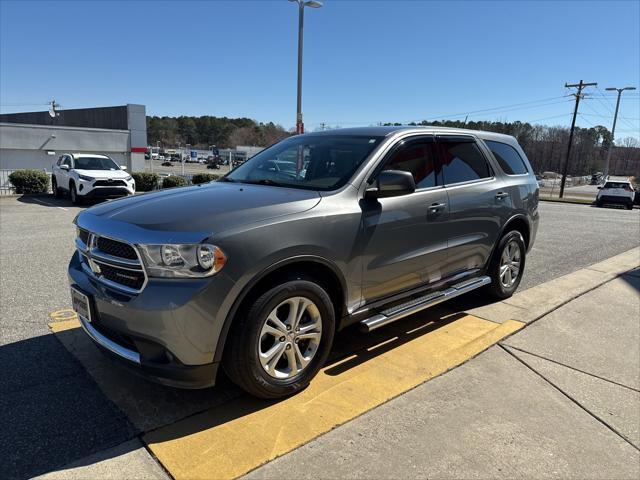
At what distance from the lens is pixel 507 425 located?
2965mm

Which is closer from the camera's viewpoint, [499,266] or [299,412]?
[299,412]

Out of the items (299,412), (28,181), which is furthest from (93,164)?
(299,412)

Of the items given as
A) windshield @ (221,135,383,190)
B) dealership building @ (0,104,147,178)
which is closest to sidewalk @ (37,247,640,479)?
windshield @ (221,135,383,190)

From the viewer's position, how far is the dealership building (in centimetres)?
2738

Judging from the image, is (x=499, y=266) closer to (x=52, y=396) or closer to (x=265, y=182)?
(x=265, y=182)

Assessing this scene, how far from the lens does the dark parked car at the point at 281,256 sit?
8.53ft

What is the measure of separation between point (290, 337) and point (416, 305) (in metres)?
1.30

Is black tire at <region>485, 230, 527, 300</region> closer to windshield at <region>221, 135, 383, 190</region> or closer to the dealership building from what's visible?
windshield at <region>221, 135, 383, 190</region>

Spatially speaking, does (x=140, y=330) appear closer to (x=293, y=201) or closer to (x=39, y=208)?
(x=293, y=201)

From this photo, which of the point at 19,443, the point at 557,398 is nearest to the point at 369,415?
the point at 557,398

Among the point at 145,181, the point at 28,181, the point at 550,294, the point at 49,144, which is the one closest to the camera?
the point at 550,294

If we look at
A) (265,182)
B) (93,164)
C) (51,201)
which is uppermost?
(265,182)

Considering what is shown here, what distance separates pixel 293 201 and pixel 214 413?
1463mm

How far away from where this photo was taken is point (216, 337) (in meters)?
2.65
